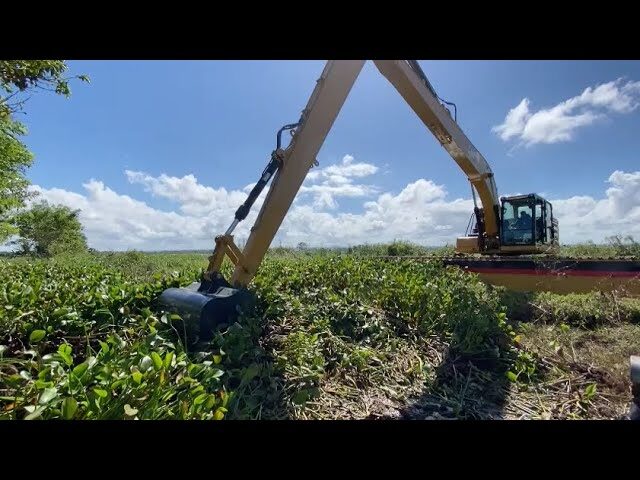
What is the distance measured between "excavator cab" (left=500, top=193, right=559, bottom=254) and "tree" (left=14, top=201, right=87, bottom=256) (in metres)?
30.4

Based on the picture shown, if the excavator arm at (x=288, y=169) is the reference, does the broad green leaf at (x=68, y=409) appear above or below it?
below

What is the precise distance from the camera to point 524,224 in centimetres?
824

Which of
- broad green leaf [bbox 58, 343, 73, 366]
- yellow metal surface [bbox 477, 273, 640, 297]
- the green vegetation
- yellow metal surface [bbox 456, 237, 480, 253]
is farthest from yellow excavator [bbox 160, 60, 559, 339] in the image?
yellow metal surface [bbox 456, 237, 480, 253]

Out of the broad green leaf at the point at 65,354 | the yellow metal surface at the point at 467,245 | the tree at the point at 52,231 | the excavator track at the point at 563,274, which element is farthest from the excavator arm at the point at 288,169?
the tree at the point at 52,231

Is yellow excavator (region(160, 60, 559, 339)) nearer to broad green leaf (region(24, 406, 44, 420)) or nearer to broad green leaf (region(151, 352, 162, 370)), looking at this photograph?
broad green leaf (region(151, 352, 162, 370))

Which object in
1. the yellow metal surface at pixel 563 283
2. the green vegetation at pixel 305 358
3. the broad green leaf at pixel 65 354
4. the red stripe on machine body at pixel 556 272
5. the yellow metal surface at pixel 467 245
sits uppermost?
the yellow metal surface at pixel 467 245

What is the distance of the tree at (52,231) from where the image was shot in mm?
29594

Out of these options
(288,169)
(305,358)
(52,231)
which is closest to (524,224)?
(288,169)

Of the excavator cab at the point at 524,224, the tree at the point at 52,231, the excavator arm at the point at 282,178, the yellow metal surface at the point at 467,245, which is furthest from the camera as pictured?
the tree at the point at 52,231

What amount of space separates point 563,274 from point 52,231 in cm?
3739

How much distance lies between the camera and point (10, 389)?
147 cm

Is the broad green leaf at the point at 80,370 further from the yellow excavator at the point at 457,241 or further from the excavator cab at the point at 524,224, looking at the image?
the excavator cab at the point at 524,224

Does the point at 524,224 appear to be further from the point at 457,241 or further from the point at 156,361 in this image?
the point at 156,361
